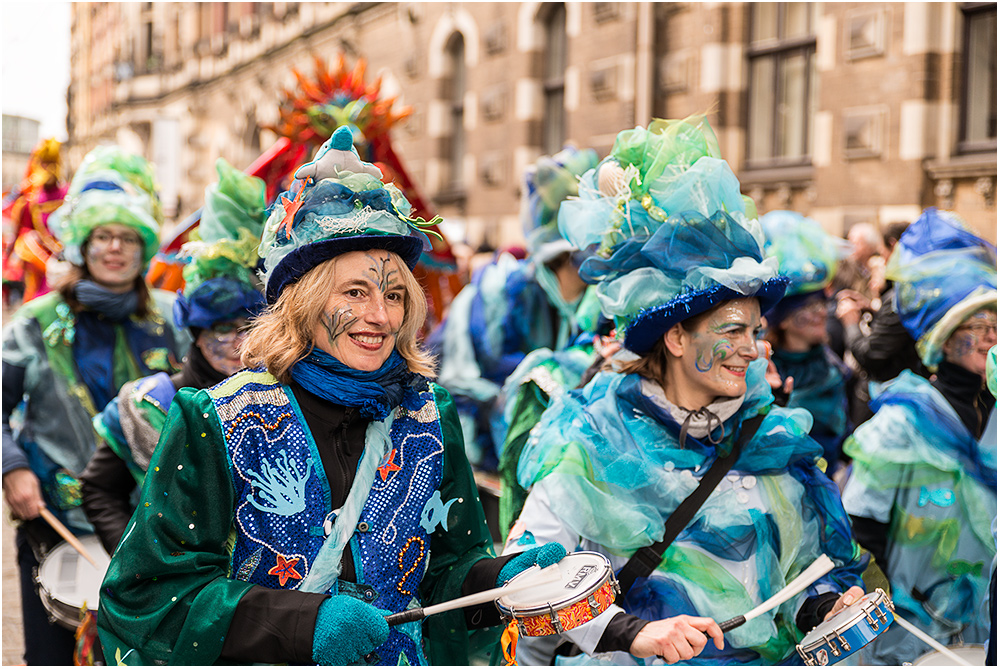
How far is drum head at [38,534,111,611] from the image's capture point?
3.45 metres

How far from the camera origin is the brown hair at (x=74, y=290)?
4500 millimetres

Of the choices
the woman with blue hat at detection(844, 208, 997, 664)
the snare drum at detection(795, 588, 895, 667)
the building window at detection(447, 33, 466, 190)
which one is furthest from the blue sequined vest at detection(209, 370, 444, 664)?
the building window at detection(447, 33, 466, 190)

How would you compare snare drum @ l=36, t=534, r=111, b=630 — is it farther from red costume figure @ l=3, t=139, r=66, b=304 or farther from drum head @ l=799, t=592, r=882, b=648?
red costume figure @ l=3, t=139, r=66, b=304

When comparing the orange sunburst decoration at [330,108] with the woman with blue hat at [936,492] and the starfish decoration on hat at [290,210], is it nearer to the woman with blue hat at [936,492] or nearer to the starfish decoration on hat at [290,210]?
the woman with blue hat at [936,492]

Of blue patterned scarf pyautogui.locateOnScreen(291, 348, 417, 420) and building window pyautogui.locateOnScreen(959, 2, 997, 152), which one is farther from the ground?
building window pyautogui.locateOnScreen(959, 2, 997, 152)

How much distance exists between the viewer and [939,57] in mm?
8062

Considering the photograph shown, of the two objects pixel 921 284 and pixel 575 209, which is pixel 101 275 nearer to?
pixel 575 209

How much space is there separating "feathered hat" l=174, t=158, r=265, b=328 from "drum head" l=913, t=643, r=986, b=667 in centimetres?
223

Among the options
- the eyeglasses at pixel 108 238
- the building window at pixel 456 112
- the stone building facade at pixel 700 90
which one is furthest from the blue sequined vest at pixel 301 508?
the building window at pixel 456 112

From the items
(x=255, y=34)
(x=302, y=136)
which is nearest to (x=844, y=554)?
(x=302, y=136)

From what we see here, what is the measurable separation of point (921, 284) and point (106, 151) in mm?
3959

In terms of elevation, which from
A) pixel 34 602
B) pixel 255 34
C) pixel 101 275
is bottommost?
pixel 34 602

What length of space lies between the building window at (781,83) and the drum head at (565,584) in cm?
819

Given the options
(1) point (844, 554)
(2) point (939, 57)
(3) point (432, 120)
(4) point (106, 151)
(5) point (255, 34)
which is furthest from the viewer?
(5) point (255, 34)
